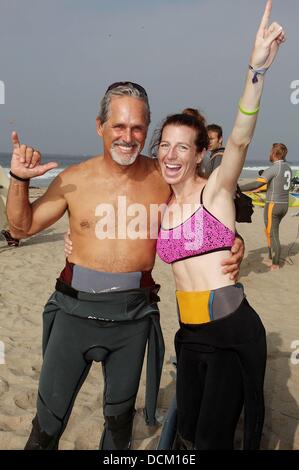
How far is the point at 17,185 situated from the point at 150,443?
245 centimetres

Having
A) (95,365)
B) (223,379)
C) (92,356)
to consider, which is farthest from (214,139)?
(223,379)

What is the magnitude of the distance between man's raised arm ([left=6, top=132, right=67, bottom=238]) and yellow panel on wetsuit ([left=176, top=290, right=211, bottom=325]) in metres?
0.97

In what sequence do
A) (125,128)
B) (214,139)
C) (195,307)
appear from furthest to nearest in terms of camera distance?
(214,139) < (125,128) < (195,307)

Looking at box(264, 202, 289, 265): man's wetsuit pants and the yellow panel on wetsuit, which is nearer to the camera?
the yellow panel on wetsuit

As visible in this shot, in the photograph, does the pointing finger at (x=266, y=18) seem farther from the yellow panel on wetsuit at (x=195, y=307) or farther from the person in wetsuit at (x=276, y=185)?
the person in wetsuit at (x=276, y=185)

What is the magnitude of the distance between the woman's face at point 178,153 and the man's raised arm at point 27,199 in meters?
0.68

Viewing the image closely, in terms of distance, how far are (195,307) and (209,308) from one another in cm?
9

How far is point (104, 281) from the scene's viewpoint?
267 cm

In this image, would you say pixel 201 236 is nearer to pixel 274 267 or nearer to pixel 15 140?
pixel 15 140

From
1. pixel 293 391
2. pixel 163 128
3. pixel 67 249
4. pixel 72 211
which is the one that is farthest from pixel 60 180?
pixel 293 391

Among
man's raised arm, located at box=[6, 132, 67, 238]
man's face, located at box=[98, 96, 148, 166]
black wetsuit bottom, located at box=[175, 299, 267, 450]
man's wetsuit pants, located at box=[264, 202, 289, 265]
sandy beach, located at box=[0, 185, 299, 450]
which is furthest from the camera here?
man's wetsuit pants, located at box=[264, 202, 289, 265]

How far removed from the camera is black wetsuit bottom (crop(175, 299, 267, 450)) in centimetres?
234

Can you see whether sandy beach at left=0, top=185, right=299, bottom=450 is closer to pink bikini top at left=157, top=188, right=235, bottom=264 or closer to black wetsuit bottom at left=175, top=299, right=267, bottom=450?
black wetsuit bottom at left=175, top=299, right=267, bottom=450

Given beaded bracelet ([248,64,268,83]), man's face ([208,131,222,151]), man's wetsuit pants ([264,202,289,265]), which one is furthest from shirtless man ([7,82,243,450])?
man's wetsuit pants ([264,202,289,265])
